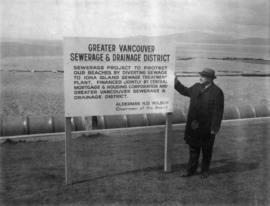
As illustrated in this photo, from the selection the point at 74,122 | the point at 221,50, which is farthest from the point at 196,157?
the point at 221,50

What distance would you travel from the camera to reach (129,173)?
4414 mm

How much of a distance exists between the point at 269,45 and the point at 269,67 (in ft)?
2.42

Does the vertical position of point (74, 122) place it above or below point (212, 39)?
below

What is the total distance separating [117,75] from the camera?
4.07 m

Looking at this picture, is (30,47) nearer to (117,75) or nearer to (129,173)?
(117,75)

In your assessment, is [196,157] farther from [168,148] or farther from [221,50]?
[221,50]

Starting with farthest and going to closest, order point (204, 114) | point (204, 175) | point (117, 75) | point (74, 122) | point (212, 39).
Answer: point (212, 39) < point (74, 122) < point (204, 175) < point (204, 114) < point (117, 75)

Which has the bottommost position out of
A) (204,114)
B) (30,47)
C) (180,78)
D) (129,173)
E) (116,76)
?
(129,173)

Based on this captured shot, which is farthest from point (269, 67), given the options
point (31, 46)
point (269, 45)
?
point (31, 46)

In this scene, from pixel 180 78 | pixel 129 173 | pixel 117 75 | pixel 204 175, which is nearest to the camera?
pixel 117 75

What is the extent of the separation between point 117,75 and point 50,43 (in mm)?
3703

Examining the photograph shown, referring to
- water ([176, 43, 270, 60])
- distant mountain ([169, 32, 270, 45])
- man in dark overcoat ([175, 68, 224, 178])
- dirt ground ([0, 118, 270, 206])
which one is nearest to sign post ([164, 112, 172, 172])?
dirt ground ([0, 118, 270, 206])

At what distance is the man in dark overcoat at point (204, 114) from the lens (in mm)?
4145

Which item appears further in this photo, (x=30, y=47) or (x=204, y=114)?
(x=30, y=47)
